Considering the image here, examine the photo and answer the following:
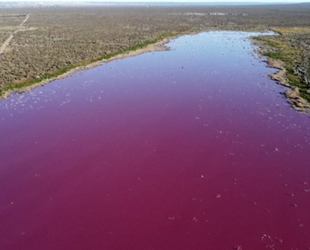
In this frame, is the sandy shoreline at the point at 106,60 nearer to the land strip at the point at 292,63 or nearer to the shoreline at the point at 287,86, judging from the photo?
the shoreline at the point at 287,86

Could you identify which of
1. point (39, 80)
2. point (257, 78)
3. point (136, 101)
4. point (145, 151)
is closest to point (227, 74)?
point (257, 78)

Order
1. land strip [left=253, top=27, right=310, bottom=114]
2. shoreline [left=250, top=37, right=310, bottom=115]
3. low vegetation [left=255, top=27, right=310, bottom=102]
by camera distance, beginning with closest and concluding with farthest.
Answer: shoreline [left=250, top=37, right=310, bottom=115]
land strip [left=253, top=27, right=310, bottom=114]
low vegetation [left=255, top=27, right=310, bottom=102]

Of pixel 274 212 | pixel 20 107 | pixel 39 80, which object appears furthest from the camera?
Result: pixel 39 80

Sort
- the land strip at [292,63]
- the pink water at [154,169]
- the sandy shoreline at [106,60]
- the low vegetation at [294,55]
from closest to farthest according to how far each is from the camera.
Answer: the pink water at [154,169] < the land strip at [292,63] < the sandy shoreline at [106,60] < the low vegetation at [294,55]

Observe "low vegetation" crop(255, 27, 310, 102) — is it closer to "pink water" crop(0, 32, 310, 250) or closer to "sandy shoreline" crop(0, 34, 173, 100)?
"pink water" crop(0, 32, 310, 250)

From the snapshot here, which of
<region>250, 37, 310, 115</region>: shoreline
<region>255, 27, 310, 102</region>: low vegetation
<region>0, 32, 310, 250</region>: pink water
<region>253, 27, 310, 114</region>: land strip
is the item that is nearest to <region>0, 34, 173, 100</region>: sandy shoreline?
<region>0, 32, 310, 250</region>: pink water

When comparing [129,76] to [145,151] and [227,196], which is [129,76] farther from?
[227,196]

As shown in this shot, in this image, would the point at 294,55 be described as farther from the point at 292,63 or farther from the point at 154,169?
the point at 154,169

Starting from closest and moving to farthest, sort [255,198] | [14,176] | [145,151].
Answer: [255,198], [14,176], [145,151]

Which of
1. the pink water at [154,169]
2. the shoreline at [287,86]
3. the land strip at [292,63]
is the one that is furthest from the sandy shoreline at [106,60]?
the land strip at [292,63]
